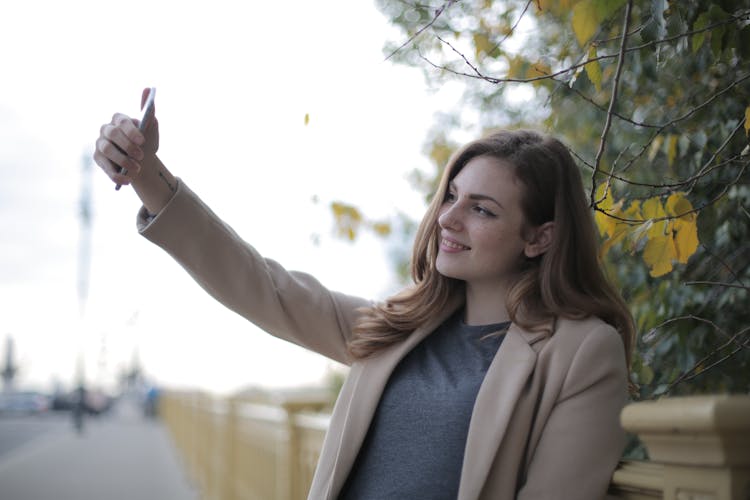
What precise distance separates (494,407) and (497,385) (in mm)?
57

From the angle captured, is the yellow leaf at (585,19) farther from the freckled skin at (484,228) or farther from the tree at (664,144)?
the freckled skin at (484,228)

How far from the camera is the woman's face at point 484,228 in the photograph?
2086mm

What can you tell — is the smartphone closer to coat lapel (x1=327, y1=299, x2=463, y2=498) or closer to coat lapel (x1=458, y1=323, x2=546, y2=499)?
coat lapel (x1=327, y1=299, x2=463, y2=498)

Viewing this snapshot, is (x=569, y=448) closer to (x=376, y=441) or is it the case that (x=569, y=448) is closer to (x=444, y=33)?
(x=376, y=441)

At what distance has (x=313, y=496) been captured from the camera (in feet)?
6.93

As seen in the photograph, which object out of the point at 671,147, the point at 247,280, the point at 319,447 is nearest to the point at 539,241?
the point at 247,280

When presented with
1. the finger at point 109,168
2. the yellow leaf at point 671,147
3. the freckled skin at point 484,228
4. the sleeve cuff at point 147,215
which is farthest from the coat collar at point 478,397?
the yellow leaf at point 671,147

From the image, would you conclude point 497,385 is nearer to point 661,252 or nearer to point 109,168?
point 661,252

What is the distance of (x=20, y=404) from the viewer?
3131 cm

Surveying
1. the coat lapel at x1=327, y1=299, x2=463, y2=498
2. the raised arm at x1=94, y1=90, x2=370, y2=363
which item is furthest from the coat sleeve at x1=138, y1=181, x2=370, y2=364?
the coat lapel at x1=327, y1=299, x2=463, y2=498

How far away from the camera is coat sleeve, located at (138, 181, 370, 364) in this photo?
7.05ft

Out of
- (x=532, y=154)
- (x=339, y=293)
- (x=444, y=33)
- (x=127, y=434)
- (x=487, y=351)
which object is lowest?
(x=127, y=434)

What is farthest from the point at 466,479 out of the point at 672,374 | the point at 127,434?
the point at 127,434

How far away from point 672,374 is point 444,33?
164cm
